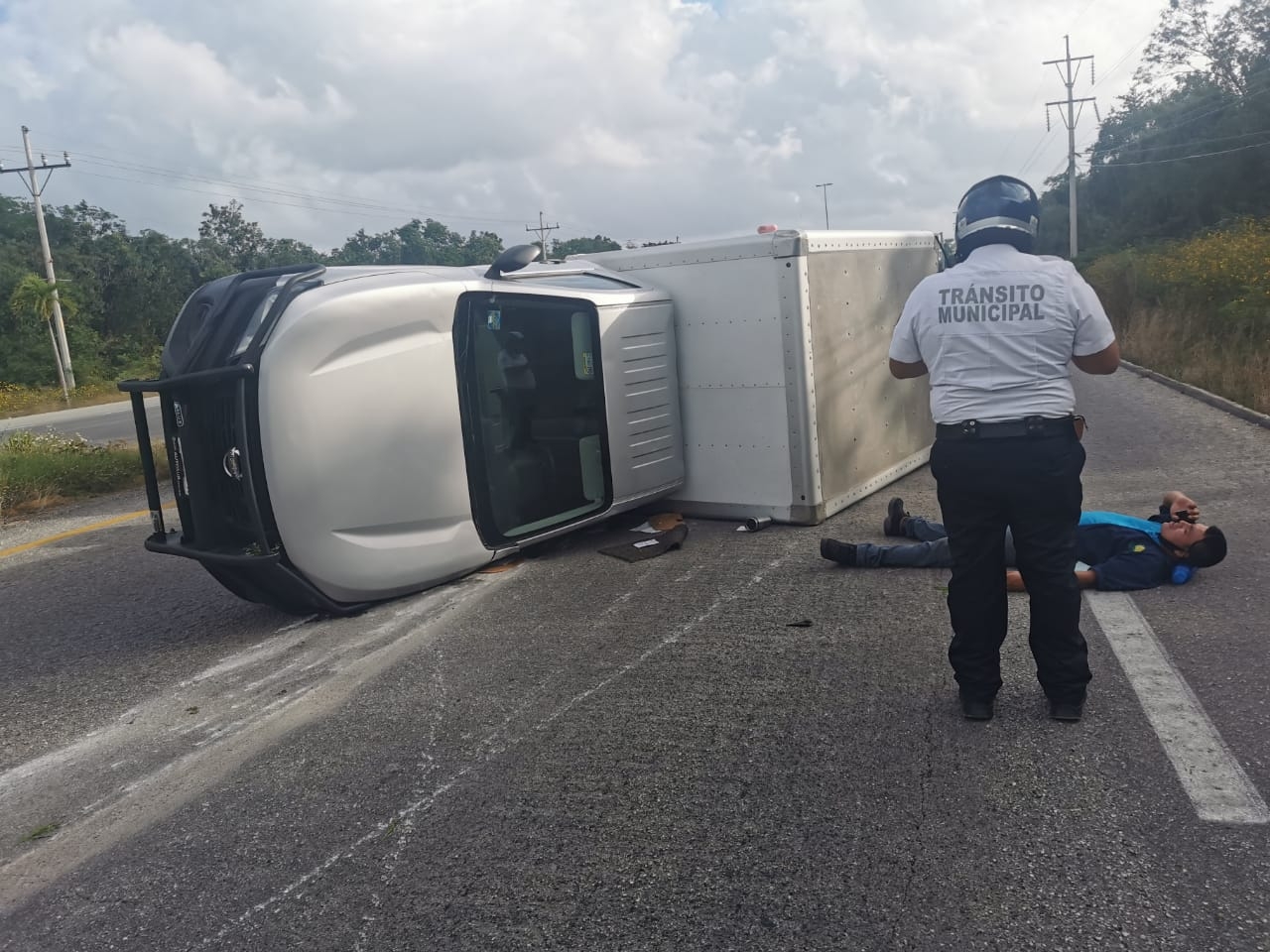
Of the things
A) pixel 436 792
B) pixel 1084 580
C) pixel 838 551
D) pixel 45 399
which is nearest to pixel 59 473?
pixel 838 551

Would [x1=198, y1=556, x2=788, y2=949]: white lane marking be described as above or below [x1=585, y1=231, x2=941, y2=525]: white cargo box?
below

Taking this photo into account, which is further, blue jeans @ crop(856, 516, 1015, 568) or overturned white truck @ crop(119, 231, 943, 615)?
blue jeans @ crop(856, 516, 1015, 568)

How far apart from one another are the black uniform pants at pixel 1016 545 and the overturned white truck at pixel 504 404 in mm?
2935

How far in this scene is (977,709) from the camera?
3744 millimetres

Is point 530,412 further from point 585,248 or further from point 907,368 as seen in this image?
point 585,248

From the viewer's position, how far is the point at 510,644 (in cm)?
504

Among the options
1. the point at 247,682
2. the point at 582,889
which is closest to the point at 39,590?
the point at 247,682

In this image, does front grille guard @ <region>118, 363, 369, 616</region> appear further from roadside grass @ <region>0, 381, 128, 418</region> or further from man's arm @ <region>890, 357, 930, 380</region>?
roadside grass @ <region>0, 381, 128, 418</region>

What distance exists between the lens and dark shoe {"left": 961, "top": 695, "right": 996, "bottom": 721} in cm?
373

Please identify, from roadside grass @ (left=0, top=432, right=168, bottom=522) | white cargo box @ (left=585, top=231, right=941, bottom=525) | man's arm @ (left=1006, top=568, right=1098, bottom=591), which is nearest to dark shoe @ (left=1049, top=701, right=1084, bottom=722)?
man's arm @ (left=1006, top=568, right=1098, bottom=591)

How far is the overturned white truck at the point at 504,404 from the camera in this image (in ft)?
16.7

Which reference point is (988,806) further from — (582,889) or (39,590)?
(39,590)

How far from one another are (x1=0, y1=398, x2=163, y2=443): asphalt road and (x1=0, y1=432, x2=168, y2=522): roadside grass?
375cm

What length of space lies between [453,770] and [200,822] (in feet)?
2.82
